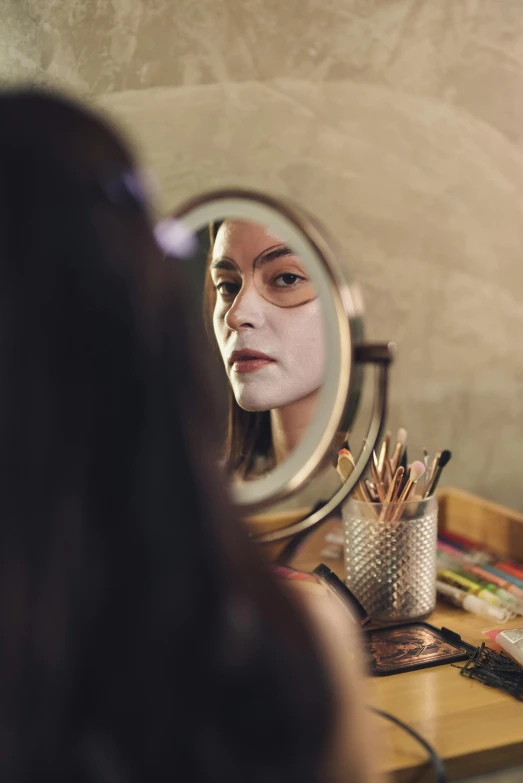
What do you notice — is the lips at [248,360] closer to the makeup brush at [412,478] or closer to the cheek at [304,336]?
the cheek at [304,336]

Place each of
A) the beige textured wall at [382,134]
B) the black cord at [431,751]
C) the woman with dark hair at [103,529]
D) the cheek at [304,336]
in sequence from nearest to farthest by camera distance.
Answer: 1. the woman with dark hair at [103,529]
2. the black cord at [431,751]
3. the cheek at [304,336]
4. the beige textured wall at [382,134]

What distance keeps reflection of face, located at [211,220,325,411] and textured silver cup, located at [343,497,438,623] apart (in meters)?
0.14

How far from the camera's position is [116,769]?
1.04 ft

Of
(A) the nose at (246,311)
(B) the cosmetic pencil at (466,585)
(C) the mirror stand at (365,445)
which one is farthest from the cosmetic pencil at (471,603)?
(A) the nose at (246,311)

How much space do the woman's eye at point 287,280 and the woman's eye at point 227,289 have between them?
0.03 m

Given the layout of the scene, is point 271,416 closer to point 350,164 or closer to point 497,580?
point 497,580

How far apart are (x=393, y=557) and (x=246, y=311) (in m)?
0.25

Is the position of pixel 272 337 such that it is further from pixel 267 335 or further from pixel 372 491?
pixel 372 491

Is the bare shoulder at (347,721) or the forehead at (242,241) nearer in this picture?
the bare shoulder at (347,721)

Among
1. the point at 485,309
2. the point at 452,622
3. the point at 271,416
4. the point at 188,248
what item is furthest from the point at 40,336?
the point at 485,309

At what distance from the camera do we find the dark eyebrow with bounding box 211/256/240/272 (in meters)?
A: 0.67

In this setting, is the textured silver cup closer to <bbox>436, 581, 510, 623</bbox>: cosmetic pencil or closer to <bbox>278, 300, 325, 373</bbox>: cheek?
<bbox>436, 581, 510, 623</bbox>: cosmetic pencil

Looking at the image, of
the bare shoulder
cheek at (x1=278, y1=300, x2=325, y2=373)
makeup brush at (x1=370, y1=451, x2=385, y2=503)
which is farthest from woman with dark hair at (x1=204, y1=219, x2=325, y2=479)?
the bare shoulder

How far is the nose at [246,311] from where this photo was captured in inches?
26.9
